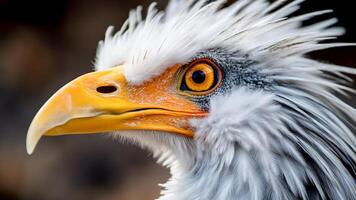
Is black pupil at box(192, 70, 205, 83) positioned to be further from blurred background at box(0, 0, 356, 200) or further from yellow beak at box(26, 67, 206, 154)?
blurred background at box(0, 0, 356, 200)

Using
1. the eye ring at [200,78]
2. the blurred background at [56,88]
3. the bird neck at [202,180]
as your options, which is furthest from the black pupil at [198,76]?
the blurred background at [56,88]

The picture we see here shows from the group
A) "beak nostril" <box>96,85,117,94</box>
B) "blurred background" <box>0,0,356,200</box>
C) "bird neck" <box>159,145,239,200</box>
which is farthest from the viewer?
"blurred background" <box>0,0,356,200</box>

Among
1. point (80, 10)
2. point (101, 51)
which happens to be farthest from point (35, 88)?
point (101, 51)

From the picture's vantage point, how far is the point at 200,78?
8.77 feet

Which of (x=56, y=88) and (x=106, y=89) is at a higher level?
(x=56, y=88)

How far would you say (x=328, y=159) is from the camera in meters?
2.52

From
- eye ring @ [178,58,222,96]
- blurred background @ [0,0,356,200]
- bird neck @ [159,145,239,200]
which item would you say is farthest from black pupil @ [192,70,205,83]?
blurred background @ [0,0,356,200]

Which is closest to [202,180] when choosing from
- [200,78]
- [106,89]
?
[200,78]

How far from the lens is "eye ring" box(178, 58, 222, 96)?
263 cm

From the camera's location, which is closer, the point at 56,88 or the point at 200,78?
the point at 200,78

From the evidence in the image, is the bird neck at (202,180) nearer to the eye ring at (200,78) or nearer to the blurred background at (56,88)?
the eye ring at (200,78)

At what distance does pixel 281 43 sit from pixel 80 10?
4247mm

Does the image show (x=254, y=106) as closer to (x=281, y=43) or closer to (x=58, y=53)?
(x=281, y=43)

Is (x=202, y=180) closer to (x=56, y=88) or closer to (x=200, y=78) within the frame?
(x=200, y=78)
